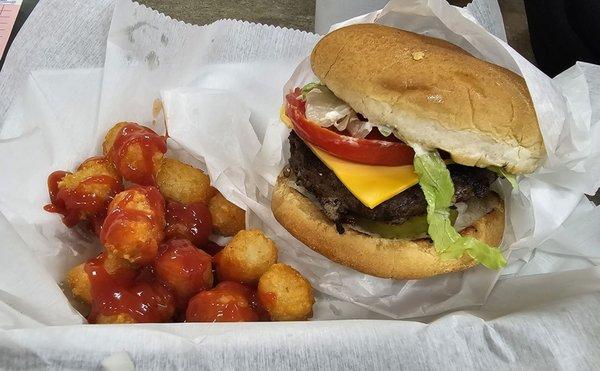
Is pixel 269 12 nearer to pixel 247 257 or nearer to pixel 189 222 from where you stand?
pixel 189 222

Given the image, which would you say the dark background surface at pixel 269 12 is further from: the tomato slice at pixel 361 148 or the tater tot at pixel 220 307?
the tater tot at pixel 220 307

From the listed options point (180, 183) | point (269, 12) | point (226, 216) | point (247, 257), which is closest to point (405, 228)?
point (247, 257)

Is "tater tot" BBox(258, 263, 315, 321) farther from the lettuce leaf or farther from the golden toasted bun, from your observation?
the lettuce leaf

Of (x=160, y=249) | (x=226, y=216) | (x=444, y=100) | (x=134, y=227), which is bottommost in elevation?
(x=226, y=216)

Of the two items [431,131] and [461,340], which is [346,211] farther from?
[461,340]

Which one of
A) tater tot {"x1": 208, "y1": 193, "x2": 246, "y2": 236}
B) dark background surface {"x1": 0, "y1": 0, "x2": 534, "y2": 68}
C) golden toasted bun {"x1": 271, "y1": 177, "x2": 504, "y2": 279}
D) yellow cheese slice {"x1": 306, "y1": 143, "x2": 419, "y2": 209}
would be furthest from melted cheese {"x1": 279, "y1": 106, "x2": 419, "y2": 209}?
dark background surface {"x1": 0, "y1": 0, "x2": 534, "y2": 68}

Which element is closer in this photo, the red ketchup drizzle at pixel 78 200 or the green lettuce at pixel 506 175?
the green lettuce at pixel 506 175

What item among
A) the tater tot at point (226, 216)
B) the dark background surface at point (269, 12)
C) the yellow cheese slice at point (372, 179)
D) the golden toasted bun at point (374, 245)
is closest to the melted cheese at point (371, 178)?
the yellow cheese slice at point (372, 179)
